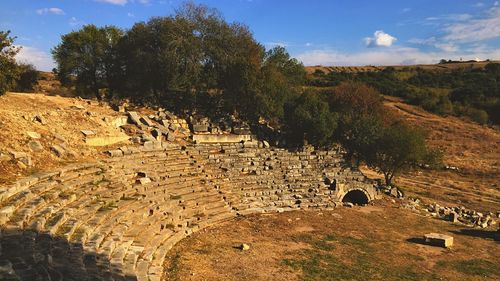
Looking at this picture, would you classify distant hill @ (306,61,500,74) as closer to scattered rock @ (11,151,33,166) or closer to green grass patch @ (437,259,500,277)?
green grass patch @ (437,259,500,277)

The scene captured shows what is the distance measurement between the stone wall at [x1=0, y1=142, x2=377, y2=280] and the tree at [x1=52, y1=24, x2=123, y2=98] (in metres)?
12.0

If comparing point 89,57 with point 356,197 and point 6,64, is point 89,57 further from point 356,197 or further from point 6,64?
point 356,197

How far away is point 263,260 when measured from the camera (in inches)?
565

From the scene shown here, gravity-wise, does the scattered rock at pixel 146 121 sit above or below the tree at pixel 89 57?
below

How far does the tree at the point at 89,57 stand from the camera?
99.0ft

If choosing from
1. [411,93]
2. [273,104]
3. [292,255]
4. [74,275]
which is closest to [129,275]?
Answer: [74,275]

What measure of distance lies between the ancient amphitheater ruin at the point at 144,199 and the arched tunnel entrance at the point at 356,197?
0.22 ft

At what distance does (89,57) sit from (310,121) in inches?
654

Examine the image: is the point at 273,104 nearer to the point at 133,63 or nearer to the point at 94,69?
the point at 133,63

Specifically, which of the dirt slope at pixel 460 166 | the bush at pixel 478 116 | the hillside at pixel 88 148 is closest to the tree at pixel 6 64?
the hillside at pixel 88 148

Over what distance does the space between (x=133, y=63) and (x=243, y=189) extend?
1349 cm

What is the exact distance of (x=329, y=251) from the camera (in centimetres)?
1597

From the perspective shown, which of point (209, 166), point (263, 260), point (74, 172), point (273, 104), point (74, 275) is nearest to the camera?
point (74, 275)

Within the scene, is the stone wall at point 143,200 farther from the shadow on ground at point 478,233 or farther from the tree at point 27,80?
the tree at point 27,80
